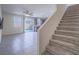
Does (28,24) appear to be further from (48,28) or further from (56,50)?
(56,50)

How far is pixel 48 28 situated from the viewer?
1.74 meters

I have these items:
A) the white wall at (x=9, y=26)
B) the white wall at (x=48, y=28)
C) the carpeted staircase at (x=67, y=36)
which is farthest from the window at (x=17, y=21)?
the carpeted staircase at (x=67, y=36)

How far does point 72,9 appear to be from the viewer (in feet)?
5.65

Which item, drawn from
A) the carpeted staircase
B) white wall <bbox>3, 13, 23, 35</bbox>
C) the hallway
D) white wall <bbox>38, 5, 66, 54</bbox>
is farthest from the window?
the carpeted staircase

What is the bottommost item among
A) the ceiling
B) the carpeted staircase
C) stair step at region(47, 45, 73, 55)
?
stair step at region(47, 45, 73, 55)

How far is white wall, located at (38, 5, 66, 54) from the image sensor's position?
167cm

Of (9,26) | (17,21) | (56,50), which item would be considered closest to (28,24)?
A: (17,21)

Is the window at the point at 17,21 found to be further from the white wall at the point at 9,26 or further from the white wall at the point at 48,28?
the white wall at the point at 48,28

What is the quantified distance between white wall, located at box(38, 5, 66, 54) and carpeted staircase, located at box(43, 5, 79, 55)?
0.06 meters

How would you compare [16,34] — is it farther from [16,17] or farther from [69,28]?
[69,28]

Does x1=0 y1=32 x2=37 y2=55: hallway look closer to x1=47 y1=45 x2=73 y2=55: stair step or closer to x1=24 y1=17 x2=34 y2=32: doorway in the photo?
x1=24 y1=17 x2=34 y2=32: doorway

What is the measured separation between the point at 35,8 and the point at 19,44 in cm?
63

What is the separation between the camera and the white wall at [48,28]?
5.47 feet

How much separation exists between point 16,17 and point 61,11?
73 centimetres
